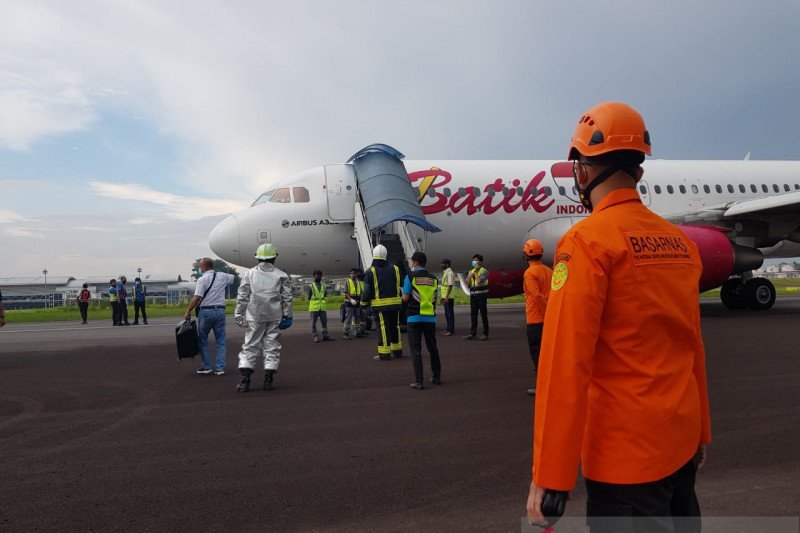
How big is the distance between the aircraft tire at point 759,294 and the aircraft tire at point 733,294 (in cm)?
15

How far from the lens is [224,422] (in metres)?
6.00

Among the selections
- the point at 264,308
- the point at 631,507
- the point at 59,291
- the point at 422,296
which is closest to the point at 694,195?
the point at 422,296

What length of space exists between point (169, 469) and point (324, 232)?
1110cm

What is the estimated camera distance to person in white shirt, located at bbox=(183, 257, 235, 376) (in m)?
9.08

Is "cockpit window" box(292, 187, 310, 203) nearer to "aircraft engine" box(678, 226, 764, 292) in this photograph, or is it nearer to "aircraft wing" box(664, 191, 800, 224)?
"aircraft engine" box(678, 226, 764, 292)

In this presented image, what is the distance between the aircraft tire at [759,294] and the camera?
17.8 metres

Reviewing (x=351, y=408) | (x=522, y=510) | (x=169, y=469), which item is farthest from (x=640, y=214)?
(x=351, y=408)

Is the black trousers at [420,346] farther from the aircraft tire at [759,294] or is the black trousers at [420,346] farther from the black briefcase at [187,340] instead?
the aircraft tire at [759,294]

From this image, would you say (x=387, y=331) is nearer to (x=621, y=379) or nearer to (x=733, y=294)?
(x=621, y=379)

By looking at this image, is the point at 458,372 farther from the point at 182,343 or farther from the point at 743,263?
the point at 743,263

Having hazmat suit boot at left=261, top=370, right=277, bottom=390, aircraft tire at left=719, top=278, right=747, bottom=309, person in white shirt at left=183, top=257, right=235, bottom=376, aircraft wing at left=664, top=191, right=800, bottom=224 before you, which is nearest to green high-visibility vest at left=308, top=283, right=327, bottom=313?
person in white shirt at left=183, top=257, right=235, bottom=376

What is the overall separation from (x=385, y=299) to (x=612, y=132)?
797 centimetres

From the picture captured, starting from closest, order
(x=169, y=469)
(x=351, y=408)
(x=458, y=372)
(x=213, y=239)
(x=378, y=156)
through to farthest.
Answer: (x=169, y=469), (x=351, y=408), (x=458, y=372), (x=213, y=239), (x=378, y=156)

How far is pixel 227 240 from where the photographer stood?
14.8 meters
